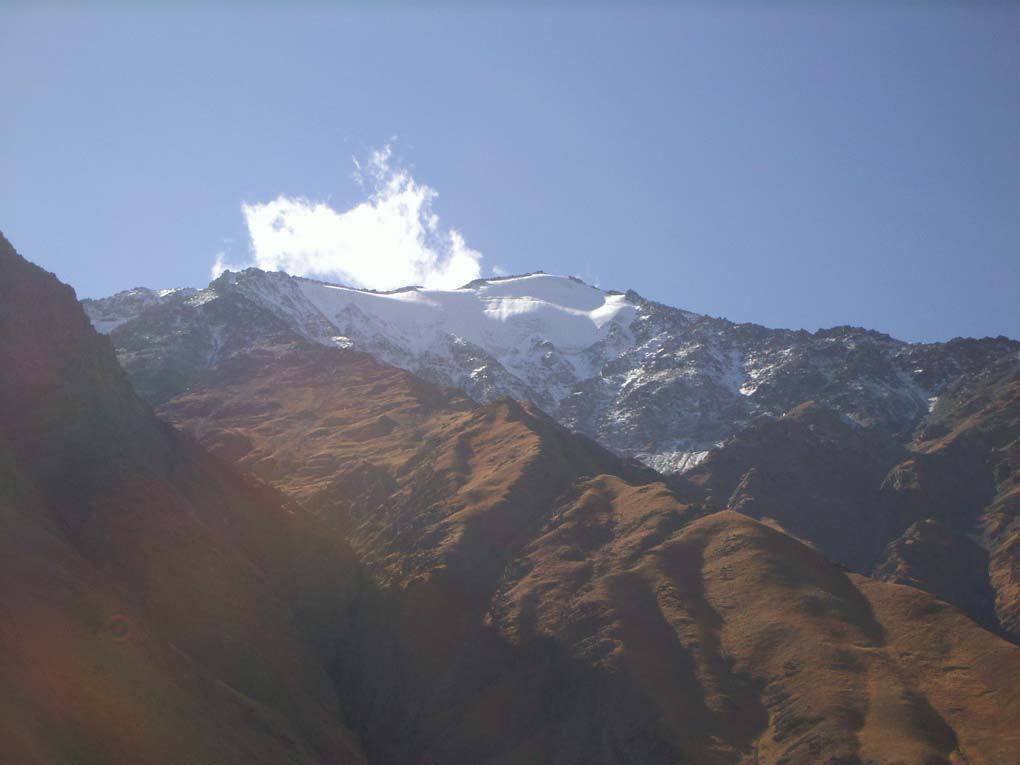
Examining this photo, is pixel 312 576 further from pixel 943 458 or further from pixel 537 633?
pixel 943 458

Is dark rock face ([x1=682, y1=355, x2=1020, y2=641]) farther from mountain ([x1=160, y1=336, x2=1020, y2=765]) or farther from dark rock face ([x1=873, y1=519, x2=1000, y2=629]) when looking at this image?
mountain ([x1=160, y1=336, x2=1020, y2=765])

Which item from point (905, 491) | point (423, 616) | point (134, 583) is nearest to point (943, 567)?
point (905, 491)

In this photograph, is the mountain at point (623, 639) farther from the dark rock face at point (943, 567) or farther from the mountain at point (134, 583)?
the dark rock face at point (943, 567)

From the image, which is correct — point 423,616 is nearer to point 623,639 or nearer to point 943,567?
point 623,639

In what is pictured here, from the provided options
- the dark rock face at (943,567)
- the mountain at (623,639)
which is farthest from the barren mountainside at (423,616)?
the dark rock face at (943,567)

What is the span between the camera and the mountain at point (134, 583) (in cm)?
5184

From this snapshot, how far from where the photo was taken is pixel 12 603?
54312mm

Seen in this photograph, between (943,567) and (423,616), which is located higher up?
(943,567)

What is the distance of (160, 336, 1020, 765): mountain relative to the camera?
216 feet

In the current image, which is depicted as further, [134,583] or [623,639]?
[623,639]

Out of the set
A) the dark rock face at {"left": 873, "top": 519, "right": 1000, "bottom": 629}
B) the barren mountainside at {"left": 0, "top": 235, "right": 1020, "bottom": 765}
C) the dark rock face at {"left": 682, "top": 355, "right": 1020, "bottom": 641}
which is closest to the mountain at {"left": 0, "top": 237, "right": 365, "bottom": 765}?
the barren mountainside at {"left": 0, "top": 235, "right": 1020, "bottom": 765}

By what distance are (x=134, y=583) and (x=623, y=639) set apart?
114ft

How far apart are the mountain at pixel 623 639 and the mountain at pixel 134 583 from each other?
7.24 metres

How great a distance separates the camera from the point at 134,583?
73438 mm
